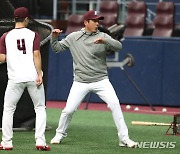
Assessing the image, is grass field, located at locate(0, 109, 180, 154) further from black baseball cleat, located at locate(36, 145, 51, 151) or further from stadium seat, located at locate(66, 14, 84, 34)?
stadium seat, located at locate(66, 14, 84, 34)

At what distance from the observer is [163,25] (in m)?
23.5

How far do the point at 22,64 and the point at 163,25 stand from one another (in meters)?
12.6

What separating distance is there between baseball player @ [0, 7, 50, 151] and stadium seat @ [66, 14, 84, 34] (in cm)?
1236

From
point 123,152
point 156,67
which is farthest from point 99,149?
point 156,67

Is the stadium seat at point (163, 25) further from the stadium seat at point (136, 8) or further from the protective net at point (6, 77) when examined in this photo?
the protective net at point (6, 77)

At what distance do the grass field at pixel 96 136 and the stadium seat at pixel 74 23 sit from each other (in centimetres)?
522

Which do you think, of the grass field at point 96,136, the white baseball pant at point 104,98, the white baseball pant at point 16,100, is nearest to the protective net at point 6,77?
the grass field at point 96,136

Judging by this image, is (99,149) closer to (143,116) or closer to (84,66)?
(84,66)

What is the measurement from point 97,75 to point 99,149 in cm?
114

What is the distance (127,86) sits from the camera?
854 inches

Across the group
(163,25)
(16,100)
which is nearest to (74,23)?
(163,25)

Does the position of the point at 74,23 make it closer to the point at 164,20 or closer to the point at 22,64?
the point at 164,20

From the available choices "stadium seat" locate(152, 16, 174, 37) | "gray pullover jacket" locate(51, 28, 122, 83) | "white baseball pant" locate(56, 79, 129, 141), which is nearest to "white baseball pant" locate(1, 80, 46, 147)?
"white baseball pant" locate(56, 79, 129, 141)

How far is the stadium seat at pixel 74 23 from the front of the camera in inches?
935
